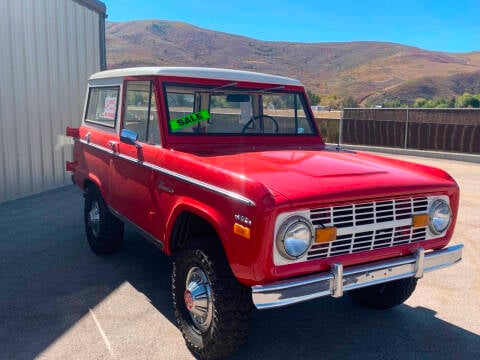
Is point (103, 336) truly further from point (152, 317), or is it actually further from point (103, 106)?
point (103, 106)

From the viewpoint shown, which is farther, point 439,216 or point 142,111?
point 142,111

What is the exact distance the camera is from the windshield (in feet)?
12.7

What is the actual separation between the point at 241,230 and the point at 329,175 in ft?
2.43

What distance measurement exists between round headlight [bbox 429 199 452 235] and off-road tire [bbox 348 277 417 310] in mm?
620

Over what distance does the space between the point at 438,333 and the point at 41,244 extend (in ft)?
14.5

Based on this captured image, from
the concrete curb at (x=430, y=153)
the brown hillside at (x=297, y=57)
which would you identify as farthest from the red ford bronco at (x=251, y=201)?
the brown hillside at (x=297, y=57)

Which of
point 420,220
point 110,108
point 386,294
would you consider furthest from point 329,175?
point 110,108

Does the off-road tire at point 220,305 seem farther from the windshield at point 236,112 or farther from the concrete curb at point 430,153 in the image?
the concrete curb at point 430,153

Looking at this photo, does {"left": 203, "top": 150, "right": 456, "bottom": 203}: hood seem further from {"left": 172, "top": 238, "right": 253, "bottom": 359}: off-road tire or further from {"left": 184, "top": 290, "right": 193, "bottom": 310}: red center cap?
{"left": 184, "top": 290, "right": 193, "bottom": 310}: red center cap

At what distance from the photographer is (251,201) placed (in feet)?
8.48

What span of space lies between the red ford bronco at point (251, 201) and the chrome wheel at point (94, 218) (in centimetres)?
41

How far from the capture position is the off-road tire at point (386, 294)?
12.2ft

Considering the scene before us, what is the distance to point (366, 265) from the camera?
2922 millimetres

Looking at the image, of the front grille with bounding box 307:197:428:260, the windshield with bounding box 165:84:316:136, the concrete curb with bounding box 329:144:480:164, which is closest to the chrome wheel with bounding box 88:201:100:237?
the windshield with bounding box 165:84:316:136
